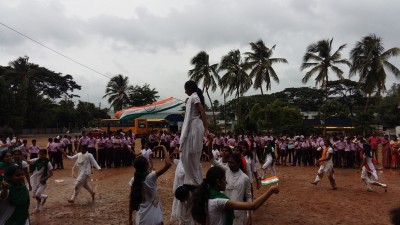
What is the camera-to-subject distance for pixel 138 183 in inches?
183

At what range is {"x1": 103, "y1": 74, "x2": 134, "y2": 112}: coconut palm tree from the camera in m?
61.6

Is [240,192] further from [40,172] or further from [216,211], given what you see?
[40,172]

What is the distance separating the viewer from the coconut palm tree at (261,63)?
35750 mm

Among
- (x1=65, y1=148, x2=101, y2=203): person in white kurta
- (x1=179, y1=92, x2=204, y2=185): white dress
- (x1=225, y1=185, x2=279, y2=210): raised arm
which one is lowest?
(x1=65, y1=148, x2=101, y2=203): person in white kurta

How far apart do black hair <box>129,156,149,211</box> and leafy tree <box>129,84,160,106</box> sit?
55.2 metres

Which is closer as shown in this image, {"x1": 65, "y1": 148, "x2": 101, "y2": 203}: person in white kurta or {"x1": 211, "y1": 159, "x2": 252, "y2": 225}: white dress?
{"x1": 211, "y1": 159, "x2": 252, "y2": 225}: white dress

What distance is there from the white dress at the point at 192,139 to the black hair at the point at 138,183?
0.80 m

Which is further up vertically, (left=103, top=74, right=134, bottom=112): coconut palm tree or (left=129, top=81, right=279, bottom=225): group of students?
(left=103, top=74, right=134, bottom=112): coconut palm tree

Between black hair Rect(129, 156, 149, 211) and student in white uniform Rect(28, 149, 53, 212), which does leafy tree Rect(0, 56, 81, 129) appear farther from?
black hair Rect(129, 156, 149, 211)

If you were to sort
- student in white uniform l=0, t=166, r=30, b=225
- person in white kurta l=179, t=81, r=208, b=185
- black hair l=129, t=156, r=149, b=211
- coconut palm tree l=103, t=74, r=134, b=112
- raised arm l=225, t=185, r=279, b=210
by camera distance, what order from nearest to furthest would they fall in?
raised arm l=225, t=185, r=279, b=210, black hair l=129, t=156, r=149, b=211, student in white uniform l=0, t=166, r=30, b=225, person in white kurta l=179, t=81, r=208, b=185, coconut palm tree l=103, t=74, r=134, b=112

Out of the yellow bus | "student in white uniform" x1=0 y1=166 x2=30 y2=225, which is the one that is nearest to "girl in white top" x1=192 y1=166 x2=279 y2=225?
"student in white uniform" x1=0 y1=166 x2=30 y2=225

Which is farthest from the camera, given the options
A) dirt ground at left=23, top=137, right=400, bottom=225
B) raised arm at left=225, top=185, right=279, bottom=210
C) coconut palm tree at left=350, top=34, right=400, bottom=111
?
coconut palm tree at left=350, top=34, right=400, bottom=111

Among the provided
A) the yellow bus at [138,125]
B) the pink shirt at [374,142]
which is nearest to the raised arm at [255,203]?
the pink shirt at [374,142]

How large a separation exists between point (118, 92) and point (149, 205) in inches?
2331
